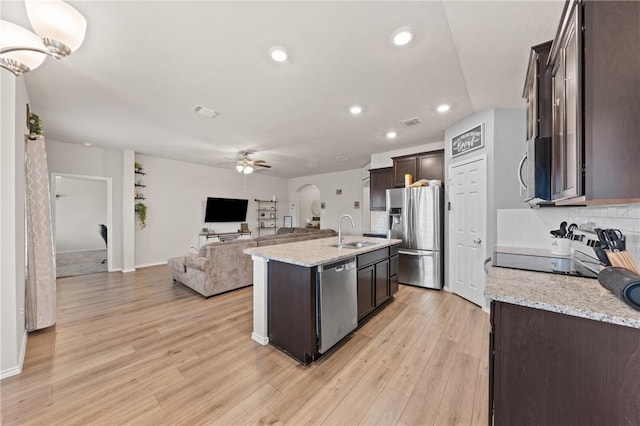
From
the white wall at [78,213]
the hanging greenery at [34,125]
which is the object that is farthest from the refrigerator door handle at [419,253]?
the white wall at [78,213]

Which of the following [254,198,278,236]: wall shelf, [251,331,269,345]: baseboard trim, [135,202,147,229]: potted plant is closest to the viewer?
[251,331,269,345]: baseboard trim

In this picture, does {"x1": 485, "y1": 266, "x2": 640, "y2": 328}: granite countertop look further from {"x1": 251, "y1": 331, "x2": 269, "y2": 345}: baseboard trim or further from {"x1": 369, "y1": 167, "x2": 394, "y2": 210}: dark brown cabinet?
{"x1": 369, "y1": 167, "x2": 394, "y2": 210}: dark brown cabinet

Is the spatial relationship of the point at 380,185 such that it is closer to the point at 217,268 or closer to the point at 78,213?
the point at 217,268

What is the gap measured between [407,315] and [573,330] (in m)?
2.22

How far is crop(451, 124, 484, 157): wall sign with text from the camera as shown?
10.8 feet

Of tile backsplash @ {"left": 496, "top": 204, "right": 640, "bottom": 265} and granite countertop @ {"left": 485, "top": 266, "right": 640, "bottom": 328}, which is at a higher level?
tile backsplash @ {"left": 496, "top": 204, "right": 640, "bottom": 265}

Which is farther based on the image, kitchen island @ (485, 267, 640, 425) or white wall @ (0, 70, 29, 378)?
white wall @ (0, 70, 29, 378)

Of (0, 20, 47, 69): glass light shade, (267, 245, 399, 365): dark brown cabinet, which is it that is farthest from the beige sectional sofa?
(0, 20, 47, 69): glass light shade

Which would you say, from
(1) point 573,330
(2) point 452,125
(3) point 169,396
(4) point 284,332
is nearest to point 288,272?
(4) point 284,332

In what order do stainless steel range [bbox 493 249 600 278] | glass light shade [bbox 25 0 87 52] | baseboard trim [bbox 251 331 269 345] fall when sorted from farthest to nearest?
baseboard trim [bbox 251 331 269 345] < stainless steel range [bbox 493 249 600 278] < glass light shade [bbox 25 0 87 52]

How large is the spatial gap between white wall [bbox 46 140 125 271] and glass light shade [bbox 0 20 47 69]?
468 centimetres

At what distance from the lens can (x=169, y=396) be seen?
169 cm

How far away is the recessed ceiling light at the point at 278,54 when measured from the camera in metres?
2.00

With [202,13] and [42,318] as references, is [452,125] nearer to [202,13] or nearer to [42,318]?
[202,13]
